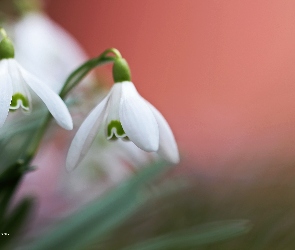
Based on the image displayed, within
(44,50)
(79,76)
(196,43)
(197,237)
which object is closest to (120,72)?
(79,76)

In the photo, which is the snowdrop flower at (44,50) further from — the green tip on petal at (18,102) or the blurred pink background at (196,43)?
the blurred pink background at (196,43)

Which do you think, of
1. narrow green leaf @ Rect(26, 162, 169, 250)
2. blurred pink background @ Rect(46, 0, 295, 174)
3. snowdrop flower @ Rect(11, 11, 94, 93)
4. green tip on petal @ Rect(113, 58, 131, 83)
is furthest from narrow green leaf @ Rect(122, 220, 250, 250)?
blurred pink background @ Rect(46, 0, 295, 174)

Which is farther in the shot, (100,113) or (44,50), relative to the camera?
(44,50)

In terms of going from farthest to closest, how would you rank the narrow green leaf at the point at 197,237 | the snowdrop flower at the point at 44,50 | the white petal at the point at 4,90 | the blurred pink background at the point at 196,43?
the blurred pink background at the point at 196,43, the snowdrop flower at the point at 44,50, the narrow green leaf at the point at 197,237, the white petal at the point at 4,90

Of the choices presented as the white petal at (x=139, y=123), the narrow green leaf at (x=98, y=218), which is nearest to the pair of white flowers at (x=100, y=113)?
the white petal at (x=139, y=123)

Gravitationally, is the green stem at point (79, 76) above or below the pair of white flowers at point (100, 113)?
above

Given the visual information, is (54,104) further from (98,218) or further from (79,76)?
(98,218)

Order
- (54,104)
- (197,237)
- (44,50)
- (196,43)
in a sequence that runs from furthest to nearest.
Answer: (196,43) < (44,50) < (197,237) < (54,104)
